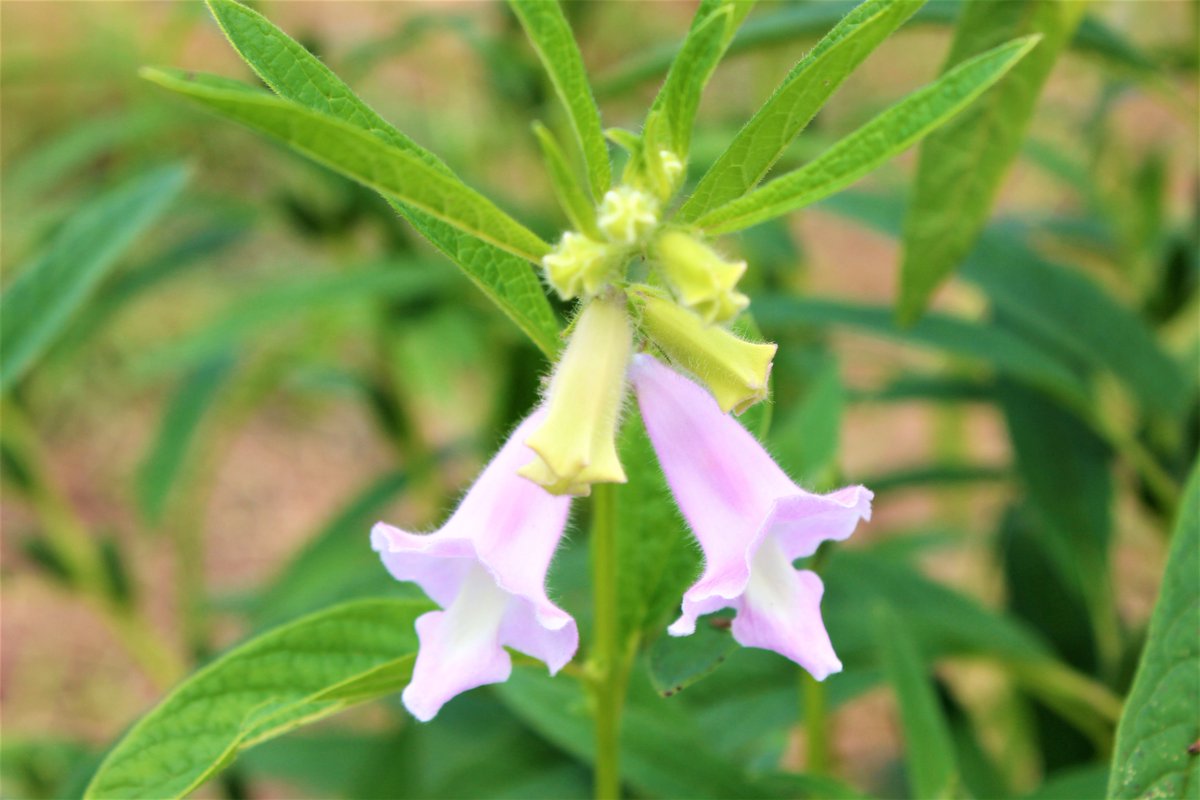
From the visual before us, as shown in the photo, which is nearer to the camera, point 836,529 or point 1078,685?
point 836,529

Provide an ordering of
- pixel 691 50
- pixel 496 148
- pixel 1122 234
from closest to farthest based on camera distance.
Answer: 1. pixel 691 50
2. pixel 1122 234
3. pixel 496 148

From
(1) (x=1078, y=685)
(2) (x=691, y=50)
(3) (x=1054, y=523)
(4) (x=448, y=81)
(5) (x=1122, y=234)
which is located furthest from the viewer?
(4) (x=448, y=81)

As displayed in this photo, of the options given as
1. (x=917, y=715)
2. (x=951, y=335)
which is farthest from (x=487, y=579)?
(x=951, y=335)

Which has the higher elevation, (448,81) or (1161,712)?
(448,81)

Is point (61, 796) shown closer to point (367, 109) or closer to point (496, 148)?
point (367, 109)

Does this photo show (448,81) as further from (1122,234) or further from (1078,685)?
(1078,685)

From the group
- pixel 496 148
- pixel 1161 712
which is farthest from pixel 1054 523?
pixel 496 148

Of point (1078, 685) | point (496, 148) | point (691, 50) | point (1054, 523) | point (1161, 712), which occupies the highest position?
point (496, 148)
